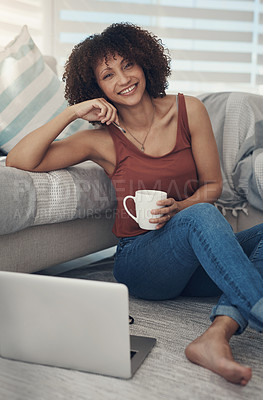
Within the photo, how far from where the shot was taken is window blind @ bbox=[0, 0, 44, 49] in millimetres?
3467

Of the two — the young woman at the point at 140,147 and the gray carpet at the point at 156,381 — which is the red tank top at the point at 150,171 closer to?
the young woman at the point at 140,147

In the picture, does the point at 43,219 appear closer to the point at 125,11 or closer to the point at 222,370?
the point at 222,370

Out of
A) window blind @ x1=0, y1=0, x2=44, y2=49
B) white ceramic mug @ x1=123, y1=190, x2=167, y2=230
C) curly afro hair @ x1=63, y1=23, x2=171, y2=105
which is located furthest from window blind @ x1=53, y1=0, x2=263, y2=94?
white ceramic mug @ x1=123, y1=190, x2=167, y2=230

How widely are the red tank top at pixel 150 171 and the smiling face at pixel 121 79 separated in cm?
12

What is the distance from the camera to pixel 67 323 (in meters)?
1.01

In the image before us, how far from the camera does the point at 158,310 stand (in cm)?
149

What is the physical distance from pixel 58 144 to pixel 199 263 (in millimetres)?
569

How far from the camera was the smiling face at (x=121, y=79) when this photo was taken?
1460 millimetres

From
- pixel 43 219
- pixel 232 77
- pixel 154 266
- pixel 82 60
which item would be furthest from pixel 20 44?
pixel 232 77

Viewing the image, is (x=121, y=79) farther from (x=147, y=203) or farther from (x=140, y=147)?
(x=147, y=203)

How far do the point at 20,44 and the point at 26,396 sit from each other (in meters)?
1.55

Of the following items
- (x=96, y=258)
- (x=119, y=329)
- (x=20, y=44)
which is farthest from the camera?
(x=96, y=258)

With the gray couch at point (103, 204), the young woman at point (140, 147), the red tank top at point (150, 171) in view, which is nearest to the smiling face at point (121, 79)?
the young woman at point (140, 147)

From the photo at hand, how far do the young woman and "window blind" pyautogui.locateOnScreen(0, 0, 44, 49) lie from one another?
2.16m
